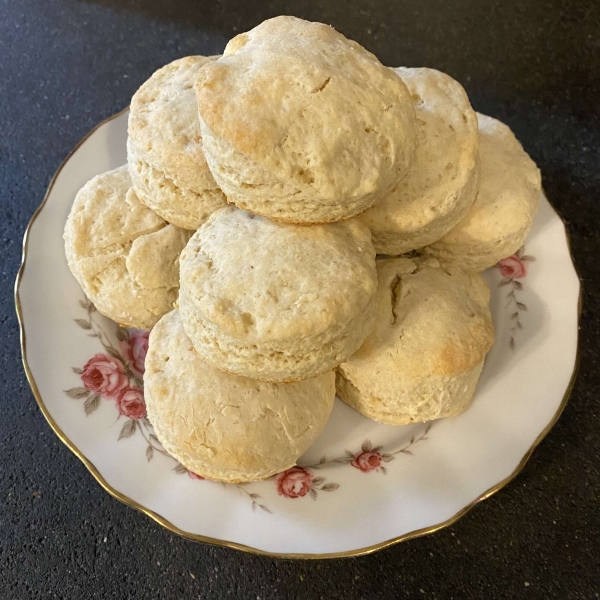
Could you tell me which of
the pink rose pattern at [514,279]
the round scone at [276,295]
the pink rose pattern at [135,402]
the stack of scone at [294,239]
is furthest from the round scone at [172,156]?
the pink rose pattern at [514,279]

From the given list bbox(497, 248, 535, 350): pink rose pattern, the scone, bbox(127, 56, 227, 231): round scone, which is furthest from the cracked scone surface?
bbox(497, 248, 535, 350): pink rose pattern

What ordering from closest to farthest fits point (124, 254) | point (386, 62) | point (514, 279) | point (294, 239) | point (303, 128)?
point (303, 128)
point (294, 239)
point (124, 254)
point (514, 279)
point (386, 62)

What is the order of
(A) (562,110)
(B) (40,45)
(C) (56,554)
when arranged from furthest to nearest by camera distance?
(B) (40,45), (A) (562,110), (C) (56,554)

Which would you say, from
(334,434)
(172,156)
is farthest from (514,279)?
(172,156)

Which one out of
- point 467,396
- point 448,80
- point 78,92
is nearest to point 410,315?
point 467,396

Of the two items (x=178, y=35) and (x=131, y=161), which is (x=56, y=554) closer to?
(x=131, y=161)

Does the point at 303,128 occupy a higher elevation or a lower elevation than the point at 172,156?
higher

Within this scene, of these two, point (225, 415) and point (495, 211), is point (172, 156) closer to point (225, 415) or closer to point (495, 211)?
point (225, 415)
